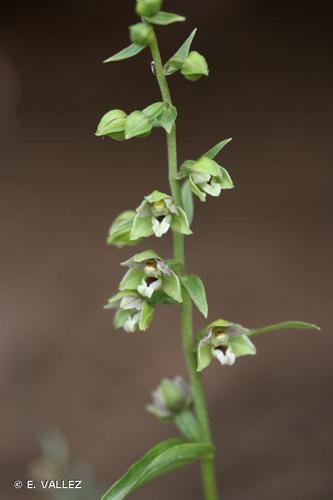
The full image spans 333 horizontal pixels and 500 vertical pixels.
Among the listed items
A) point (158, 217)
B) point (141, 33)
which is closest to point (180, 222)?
point (158, 217)

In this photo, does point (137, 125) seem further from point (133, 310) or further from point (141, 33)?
point (133, 310)

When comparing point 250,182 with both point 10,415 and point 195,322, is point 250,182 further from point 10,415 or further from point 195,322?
point 10,415

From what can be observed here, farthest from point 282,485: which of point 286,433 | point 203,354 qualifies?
point 203,354

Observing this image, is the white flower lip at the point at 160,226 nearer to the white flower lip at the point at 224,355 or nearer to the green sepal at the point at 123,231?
the green sepal at the point at 123,231

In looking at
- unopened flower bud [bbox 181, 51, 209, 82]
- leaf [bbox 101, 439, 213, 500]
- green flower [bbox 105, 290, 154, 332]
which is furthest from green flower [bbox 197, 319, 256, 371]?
unopened flower bud [bbox 181, 51, 209, 82]

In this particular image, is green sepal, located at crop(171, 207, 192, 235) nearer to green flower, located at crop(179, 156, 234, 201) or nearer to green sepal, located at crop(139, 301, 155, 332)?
green flower, located at crop(179, 156, 234, 201)

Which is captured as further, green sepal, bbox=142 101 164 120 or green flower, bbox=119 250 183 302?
green flower, bbox=119 250 183 302
